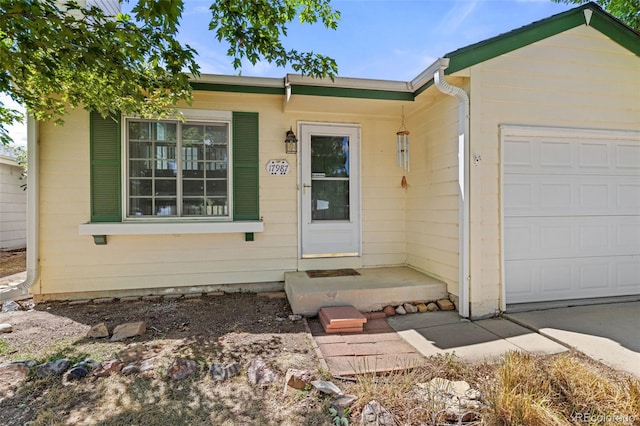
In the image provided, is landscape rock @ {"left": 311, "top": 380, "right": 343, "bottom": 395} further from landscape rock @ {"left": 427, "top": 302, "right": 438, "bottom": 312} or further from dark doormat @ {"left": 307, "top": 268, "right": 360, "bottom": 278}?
dark doormat @ {"left": 307, "top": 268, "right": 360, "bottom": 278}

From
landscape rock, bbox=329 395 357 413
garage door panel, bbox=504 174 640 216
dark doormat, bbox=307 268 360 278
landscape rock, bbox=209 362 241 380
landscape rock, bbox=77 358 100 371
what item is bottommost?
landscape rock, bbox=329 395 357 413

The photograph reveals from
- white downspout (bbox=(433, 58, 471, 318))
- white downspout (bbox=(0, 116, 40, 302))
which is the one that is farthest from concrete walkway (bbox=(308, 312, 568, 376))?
white downspout (bbox=(0, 116, 40, 302))

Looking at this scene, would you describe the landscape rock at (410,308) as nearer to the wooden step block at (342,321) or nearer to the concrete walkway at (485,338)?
the concrete walkway at (485,338)

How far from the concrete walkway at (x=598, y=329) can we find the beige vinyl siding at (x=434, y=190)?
92 cm

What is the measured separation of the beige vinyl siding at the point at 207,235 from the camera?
4.01 meters

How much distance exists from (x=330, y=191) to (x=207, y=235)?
5.95 feet

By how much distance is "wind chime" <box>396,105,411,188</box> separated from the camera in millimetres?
4632

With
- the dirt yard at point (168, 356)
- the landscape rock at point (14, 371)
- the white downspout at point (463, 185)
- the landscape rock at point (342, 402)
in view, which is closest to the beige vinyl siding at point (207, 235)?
the dirt yard at point (168, 356)

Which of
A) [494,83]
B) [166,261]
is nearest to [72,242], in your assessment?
[166,261]

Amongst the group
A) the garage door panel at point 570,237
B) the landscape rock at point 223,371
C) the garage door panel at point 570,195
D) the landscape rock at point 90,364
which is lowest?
the landscape rock at point 223,371

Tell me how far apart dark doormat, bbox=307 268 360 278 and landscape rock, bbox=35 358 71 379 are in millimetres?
2614

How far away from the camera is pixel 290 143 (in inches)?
175

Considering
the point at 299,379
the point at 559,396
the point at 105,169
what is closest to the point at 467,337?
the point at 559,396

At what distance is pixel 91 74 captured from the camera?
3256mm
